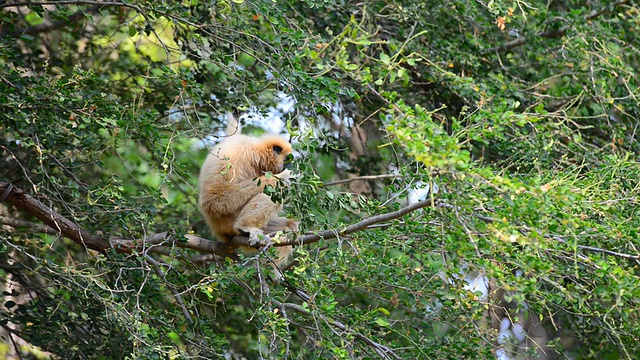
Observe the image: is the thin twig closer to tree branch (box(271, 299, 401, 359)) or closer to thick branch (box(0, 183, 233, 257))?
thick branch (box(0, 183, 233, 257))

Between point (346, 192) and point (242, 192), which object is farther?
point (242, 192)

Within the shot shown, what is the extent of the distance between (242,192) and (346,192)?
1367 millimetres

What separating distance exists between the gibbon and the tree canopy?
0.22m

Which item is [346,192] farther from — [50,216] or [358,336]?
[50,216]

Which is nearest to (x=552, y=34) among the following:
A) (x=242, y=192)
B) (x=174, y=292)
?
(x=242, y=192)

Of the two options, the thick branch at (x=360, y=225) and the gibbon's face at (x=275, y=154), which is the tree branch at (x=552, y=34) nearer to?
the gibbon's face at (x=275, y=154)

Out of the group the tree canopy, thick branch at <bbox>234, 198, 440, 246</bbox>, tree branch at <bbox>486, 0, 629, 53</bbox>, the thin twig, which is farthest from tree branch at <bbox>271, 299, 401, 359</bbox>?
tree branch at <bbox>486, 0, 629, 53</bbox>

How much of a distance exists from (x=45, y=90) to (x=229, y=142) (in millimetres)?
1542

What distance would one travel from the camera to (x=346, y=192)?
5.02 meters

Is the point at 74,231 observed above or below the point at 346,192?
below

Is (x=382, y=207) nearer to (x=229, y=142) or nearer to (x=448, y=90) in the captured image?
(x=229, y=142)

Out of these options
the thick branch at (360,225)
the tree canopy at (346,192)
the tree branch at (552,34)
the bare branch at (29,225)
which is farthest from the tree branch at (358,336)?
the tree branch at (552,34)

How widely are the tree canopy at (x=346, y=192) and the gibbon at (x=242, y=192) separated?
0.22 metres

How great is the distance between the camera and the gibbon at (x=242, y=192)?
19.9 feet
